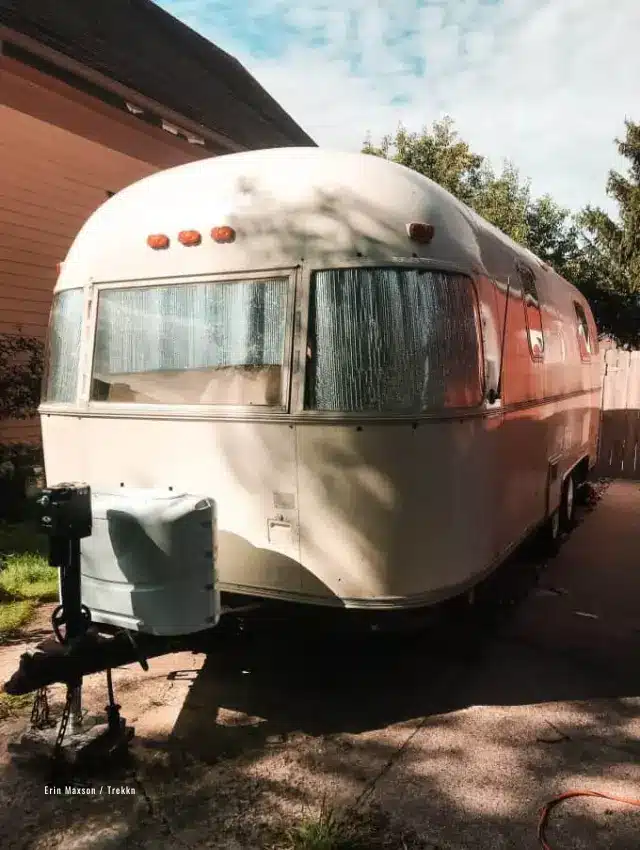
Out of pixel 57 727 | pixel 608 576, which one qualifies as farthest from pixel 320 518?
pixel 608 576

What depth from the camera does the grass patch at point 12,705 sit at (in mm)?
3893

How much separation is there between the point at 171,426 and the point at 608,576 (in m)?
4.81

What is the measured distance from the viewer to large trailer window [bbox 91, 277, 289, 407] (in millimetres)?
3752

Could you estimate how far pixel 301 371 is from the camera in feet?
12.0

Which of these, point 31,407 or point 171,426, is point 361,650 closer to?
point 171,426

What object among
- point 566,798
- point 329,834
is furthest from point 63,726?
point 566,798

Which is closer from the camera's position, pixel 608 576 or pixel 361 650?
pixel 361 650

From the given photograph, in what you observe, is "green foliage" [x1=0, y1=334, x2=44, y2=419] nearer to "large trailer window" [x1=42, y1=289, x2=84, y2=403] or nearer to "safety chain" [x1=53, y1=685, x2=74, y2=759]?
"large trailer window" [x1=42, y1=289, x2=84, y2=403]

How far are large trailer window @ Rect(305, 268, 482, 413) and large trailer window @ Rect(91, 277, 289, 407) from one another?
Result: 202 millimetres

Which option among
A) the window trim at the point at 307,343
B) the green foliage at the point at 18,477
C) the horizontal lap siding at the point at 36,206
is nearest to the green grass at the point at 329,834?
the window trim at the point at 307,343

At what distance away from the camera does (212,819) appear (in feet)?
9.92

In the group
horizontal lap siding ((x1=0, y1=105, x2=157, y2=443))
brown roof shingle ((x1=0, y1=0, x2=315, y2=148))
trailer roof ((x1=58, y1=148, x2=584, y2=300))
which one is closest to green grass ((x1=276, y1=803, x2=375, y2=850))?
trailer roof ((x1=58, y1=148, x2=584, y2=300))

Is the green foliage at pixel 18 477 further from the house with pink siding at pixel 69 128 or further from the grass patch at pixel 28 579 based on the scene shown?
the grass patch at pixel 28 579

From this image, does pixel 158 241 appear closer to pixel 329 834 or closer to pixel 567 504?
pixel 329 834
